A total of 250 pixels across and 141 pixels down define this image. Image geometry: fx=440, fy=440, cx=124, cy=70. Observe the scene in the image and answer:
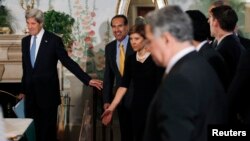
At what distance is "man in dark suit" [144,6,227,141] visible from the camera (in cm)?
150

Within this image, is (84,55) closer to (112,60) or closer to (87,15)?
(87,15)

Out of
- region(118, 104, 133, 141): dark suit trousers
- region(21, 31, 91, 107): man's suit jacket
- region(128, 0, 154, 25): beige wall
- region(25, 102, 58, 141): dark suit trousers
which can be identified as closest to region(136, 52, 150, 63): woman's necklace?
region(118, 104, 133, 141): dark suit trousers

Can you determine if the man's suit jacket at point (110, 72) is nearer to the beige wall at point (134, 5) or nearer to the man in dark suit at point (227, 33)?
the beige wall at point (134, 5)

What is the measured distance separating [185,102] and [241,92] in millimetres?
967

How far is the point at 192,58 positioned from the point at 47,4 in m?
3.85

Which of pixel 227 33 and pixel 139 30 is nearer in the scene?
pixel 227 33

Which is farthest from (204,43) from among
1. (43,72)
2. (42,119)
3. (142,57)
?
(42,119)

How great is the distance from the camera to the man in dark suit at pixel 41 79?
12.5 feet

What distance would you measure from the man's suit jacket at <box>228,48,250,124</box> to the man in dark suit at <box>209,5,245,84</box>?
384 mm

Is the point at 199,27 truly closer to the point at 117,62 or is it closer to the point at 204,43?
the point at 204,43

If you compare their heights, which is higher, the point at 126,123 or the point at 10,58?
the point at 10,58

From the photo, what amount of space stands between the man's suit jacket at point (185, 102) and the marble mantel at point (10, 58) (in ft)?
12.2

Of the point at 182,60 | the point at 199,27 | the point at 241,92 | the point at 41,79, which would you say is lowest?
the point at 41,79

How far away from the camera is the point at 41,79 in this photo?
12.5ft
